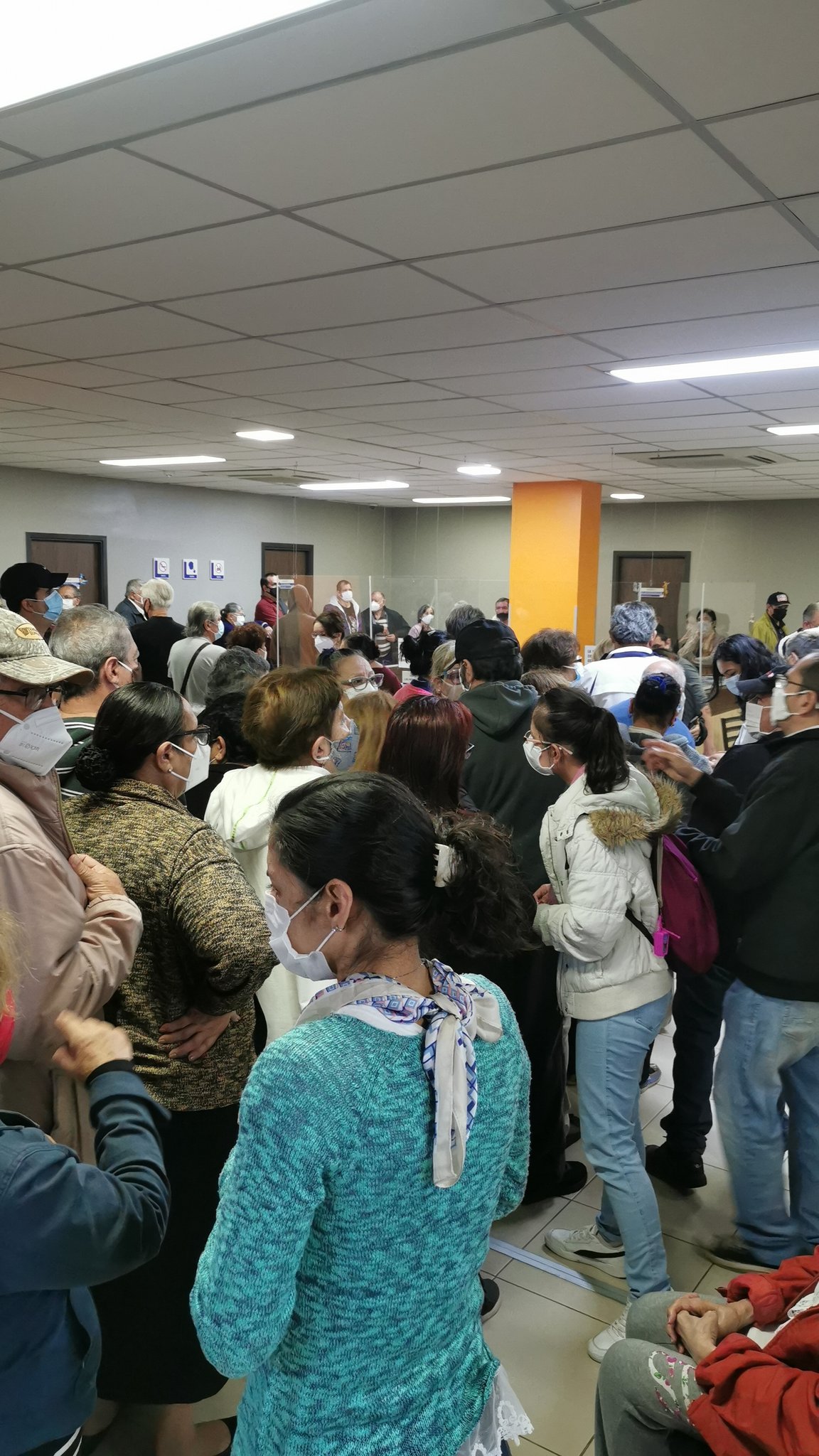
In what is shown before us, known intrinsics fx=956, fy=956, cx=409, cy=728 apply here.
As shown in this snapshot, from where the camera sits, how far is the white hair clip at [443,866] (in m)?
1.26

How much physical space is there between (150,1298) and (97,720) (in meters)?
1.17

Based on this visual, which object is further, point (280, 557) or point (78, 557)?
point (280, 557)

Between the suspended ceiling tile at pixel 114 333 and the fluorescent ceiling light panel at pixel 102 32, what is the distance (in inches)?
76.1

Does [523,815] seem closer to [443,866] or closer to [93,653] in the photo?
[93,653]

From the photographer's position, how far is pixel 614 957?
7.73ft

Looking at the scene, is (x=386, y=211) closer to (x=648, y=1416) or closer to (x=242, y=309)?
(x=242, y=309)

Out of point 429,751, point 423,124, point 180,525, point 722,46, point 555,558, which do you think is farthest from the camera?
point 180,525

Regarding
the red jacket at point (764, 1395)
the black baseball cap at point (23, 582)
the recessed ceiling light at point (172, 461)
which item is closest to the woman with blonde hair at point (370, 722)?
the red jacket at point (764, 1395)

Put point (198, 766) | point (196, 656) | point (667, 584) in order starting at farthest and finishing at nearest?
1. point (667, 584)
2. point (196, 656)
3. point (198, 766)

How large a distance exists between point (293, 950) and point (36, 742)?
0.67 metres

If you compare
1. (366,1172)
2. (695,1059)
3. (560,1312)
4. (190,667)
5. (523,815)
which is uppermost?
(190,667)

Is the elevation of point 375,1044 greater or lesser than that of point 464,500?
lesser

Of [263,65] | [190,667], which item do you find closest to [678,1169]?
[263,65]

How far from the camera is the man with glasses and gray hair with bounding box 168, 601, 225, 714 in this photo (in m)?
5.50
